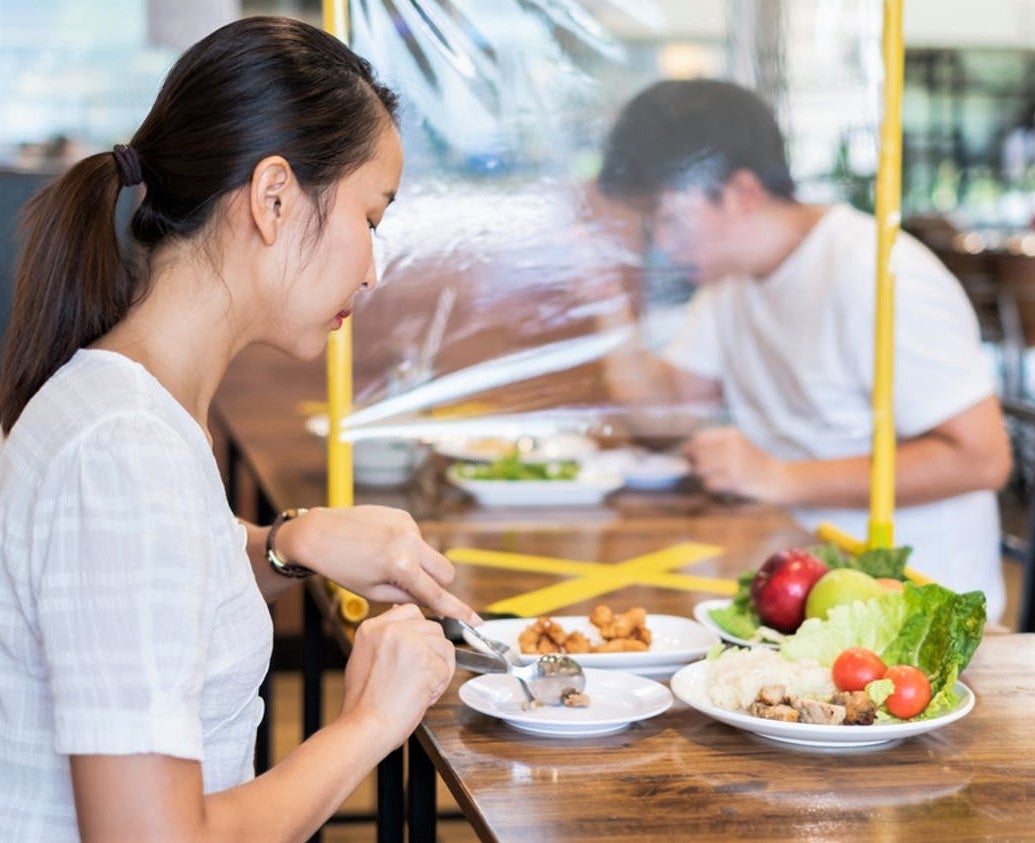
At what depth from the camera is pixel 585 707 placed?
1.43 m

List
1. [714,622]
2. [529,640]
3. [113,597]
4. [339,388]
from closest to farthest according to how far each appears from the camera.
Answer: [113,597] < [529,640] < [714,622] < [339,388]

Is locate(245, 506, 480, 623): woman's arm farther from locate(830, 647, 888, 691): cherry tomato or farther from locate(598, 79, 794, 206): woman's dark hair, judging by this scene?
locate(598, 79, 794, 206): woman's dark hair

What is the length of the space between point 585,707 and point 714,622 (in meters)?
0.30

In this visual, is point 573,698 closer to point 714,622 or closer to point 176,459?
point 714,622

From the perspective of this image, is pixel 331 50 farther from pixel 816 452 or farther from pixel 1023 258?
pixel 1023 258

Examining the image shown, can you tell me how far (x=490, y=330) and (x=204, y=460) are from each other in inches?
31.2

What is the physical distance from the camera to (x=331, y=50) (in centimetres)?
133

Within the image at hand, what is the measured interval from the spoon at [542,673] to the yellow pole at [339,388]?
1.11 ft

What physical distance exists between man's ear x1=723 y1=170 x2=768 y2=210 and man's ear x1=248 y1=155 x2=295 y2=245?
88 centimetres

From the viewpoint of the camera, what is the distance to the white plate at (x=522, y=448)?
2.59 m

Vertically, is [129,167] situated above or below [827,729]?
above

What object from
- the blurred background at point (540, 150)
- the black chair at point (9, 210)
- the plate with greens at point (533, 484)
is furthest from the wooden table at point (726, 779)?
the black chair at point (9, 210)

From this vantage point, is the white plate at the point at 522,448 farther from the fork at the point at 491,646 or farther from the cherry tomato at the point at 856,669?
the cherry tomato at the point at 856,669

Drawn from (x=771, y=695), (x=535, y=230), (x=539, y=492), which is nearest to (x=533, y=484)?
(x=539, y=492)
